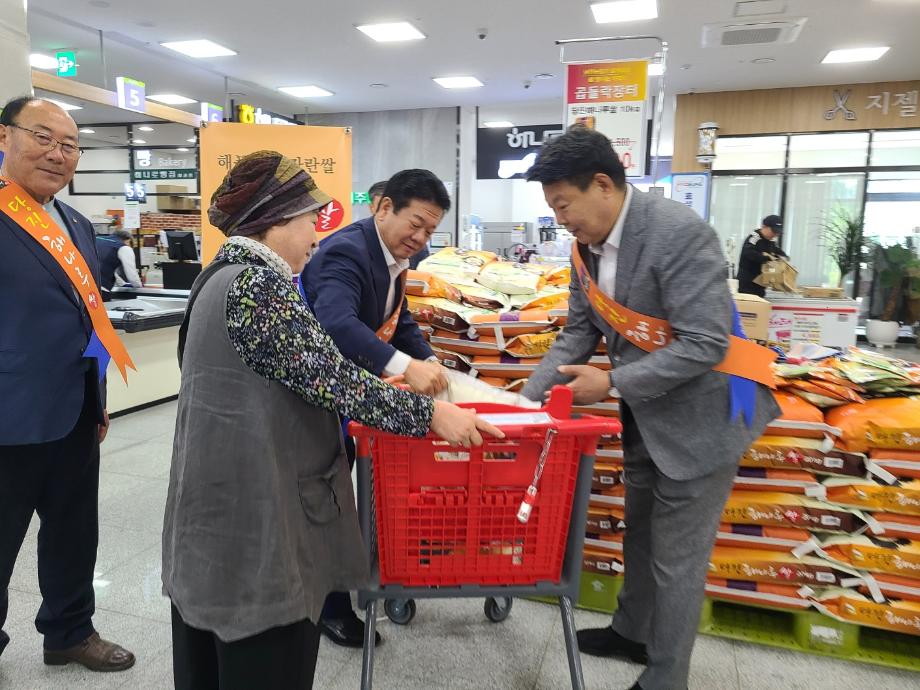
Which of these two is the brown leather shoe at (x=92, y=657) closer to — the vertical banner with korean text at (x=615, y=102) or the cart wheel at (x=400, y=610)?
the cart wheel at (x=400, y=610)

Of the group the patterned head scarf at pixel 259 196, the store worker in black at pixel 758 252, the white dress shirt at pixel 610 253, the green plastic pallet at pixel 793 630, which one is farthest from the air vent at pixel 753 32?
the patterned head scarf at pixel 259 196

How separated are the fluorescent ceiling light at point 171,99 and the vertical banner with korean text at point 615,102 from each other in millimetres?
9282

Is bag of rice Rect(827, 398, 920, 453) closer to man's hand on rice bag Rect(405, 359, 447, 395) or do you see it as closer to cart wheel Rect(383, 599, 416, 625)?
man's hand on rice bag Rect(405, 359, 447, 395)

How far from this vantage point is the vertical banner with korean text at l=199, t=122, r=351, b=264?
13.1 ft

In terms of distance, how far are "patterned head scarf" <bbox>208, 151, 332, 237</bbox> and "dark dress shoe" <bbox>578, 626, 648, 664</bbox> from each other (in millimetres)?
1751

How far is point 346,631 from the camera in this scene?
221cm

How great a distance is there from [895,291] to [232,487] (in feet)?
33.3

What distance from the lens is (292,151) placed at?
161 inches

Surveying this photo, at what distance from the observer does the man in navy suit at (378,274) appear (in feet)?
5.73

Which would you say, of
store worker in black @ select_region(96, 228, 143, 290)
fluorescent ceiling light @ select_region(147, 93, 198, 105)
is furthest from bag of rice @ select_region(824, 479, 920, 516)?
fluorescent ceiling light @ select_region(147, 93, 198, 105)

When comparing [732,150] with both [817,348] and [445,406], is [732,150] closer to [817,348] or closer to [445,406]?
[817,348]

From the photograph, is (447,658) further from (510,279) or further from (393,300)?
(510,279)

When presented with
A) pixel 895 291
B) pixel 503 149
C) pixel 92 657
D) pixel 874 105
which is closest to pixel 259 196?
pixel 92 657

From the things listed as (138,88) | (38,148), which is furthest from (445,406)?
(138,88)
